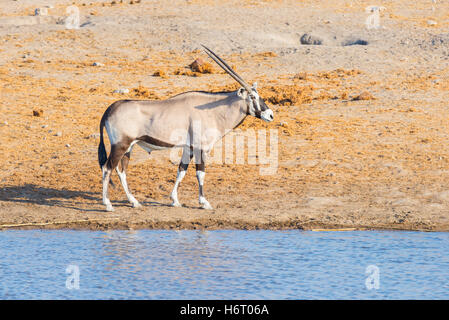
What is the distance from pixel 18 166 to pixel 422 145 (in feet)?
33.4

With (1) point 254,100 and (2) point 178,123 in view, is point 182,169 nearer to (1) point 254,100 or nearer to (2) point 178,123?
(2) point 178,123

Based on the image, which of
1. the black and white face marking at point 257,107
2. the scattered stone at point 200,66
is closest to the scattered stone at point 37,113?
the scattered stone at point 200,66

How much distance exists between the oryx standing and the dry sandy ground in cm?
107

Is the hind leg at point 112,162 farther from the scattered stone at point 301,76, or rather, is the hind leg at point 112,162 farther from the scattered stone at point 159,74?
the scattered stone at point 301,76

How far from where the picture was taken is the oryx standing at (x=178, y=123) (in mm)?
14359

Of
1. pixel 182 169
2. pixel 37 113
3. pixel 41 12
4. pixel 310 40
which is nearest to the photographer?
pixel 182 169

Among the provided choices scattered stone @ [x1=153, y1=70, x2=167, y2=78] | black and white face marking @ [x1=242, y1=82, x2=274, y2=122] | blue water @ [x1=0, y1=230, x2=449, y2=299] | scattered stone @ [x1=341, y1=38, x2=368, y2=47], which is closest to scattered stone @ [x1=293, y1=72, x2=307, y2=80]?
scattered stone @ [x1=153, y1=70, x2=167, y2=78]

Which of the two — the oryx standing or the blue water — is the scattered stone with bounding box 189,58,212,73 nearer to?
the oryx standing

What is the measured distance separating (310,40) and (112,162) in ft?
69.8

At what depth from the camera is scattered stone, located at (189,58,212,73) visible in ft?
92.6

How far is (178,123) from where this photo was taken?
14.5 metres

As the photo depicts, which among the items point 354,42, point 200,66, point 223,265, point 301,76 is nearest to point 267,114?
point 223,265

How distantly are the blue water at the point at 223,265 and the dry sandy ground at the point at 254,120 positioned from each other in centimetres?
90
